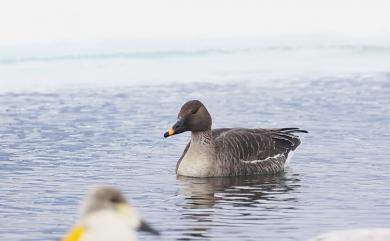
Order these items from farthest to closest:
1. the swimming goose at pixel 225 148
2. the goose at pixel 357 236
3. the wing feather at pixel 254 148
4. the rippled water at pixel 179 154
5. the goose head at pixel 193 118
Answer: the wing feather at pixel 254 148
the goose head at pixel 193 118
the swimming goose at pixel 225 148
the rippled water at pixel 179 154
the goose at pixel 357 236

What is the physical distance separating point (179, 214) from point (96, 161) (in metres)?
2.65

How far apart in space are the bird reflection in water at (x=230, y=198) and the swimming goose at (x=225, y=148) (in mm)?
122

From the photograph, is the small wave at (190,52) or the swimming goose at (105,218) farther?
the small wave at (190,52)

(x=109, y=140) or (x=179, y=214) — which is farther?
(x=109, y=140)

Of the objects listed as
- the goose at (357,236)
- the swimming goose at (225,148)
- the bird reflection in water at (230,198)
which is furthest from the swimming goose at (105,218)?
the swimming goose at (225,148)

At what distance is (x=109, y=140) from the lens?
12.4 m

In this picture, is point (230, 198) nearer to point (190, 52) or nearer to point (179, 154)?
point (179, 154)

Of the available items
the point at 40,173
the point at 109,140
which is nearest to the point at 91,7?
the point at 109,140

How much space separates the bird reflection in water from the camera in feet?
27.3

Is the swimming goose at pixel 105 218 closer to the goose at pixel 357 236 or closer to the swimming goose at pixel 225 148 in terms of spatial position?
the goose at pixel 357 236

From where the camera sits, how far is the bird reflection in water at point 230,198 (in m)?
8.32

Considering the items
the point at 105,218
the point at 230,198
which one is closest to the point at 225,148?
the point at 230,198

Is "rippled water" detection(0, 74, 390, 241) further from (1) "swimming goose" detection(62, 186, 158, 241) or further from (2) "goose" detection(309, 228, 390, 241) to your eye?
(1) "swimming goose" detection(62, 186, 158, 241)

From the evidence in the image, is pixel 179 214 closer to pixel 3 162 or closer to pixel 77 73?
pixel 3 162
